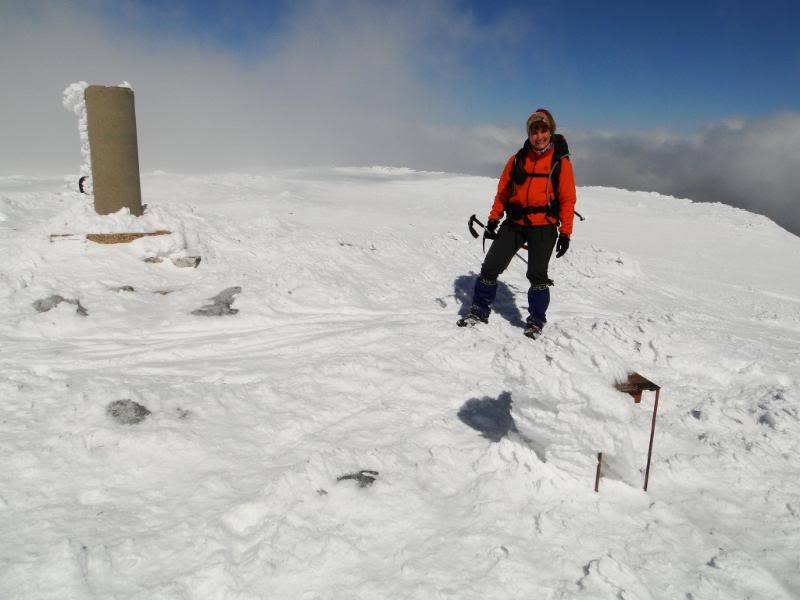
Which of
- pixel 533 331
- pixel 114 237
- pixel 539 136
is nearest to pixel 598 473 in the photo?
pixel 533 331

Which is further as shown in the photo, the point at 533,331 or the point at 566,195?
the point at 533,331

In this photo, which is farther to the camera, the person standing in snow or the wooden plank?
the wooden plank

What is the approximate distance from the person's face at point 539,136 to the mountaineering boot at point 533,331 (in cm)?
182

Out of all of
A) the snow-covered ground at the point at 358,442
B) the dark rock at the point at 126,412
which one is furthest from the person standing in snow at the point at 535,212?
the dark rock at the point at 126,412

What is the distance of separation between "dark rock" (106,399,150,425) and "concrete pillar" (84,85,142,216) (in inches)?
166

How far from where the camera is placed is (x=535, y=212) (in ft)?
17.9

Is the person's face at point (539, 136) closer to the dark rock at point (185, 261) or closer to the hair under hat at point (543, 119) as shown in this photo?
the hair under hat at point (543, 119)

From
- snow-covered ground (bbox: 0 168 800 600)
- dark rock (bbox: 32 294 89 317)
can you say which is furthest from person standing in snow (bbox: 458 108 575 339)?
dark rock (bbox: 32 294 89 317)

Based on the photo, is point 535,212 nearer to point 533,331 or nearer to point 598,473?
point 533,331

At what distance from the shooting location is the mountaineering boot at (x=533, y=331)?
17.9 feet

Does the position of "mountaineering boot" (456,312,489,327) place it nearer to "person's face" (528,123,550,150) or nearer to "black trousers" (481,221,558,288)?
"black trousers" (481,221,558,288)

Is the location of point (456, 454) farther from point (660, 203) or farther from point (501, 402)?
point (660, 203)

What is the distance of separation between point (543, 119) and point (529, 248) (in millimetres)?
1323

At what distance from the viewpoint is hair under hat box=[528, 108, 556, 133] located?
16.7 ft
